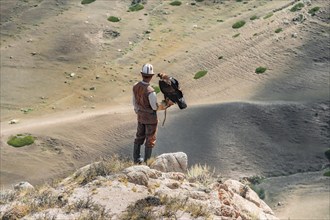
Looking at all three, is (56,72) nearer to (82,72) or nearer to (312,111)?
(82,72)

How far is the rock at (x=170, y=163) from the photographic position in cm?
1786

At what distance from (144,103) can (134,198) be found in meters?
3.47

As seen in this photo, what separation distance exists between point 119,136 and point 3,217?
19.5 meters

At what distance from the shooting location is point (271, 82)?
37719 millimetres

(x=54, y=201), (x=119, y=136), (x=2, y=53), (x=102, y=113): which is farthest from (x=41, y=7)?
(x=54, y=201)

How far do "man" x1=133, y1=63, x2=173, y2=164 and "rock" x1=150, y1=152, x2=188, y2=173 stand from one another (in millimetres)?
393

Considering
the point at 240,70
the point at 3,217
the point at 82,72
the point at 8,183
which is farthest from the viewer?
the point at 82,72

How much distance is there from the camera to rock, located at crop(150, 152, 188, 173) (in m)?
17.9

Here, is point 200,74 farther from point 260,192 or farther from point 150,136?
point 150,136

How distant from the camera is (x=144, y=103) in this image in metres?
17.2

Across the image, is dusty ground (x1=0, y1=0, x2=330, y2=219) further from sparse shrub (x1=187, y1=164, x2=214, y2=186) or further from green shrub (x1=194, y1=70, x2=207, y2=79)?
sparse shrub (x1=187, y1=164, x2=214, y2=186)

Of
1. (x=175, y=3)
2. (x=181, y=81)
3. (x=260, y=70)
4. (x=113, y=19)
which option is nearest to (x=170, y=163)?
(x=260, y=70)

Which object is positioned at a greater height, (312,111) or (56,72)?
(312,111)

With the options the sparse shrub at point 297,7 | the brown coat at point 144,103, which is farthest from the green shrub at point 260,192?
the sparse shrub at point 297,7
